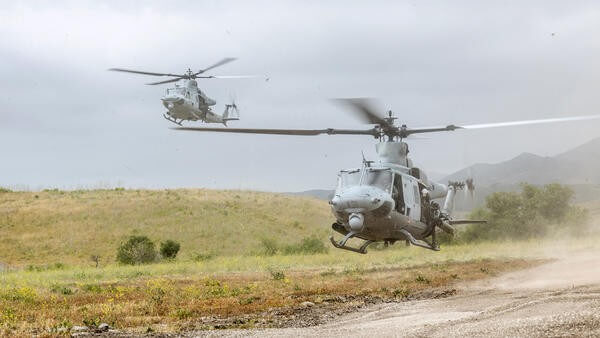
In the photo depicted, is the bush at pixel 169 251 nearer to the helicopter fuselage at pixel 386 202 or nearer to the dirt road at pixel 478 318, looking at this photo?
the helicopter fuselage at pixel 386 202

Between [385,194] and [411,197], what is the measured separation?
186cm

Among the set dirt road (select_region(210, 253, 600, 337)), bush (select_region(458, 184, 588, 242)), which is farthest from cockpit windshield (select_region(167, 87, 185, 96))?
bush (select_region(458, 184, 588, 242))

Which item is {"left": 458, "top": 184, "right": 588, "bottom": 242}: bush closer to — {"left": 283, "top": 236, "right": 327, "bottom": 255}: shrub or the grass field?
the grass field

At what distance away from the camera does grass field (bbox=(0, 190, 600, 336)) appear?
53.0 ft

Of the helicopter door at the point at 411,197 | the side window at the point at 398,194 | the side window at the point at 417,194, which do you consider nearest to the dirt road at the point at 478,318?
the side window at the point at 398,194

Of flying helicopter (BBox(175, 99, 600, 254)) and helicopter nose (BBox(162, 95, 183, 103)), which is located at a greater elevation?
helicopter nose (BBox(162, 95, 183, 103))

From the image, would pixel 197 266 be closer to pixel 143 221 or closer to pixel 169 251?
pixel 169 251

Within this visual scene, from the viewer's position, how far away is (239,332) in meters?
12.2

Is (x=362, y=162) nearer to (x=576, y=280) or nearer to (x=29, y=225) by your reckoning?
(x=576, y=280)

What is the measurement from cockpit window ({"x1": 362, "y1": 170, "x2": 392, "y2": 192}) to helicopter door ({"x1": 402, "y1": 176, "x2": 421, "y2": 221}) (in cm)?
77

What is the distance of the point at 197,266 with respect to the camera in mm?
36812

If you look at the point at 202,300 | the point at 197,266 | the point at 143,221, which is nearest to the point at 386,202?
the point at 202,300

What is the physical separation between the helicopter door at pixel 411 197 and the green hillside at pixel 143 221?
39.3 meters

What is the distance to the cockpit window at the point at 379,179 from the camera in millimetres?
21781
